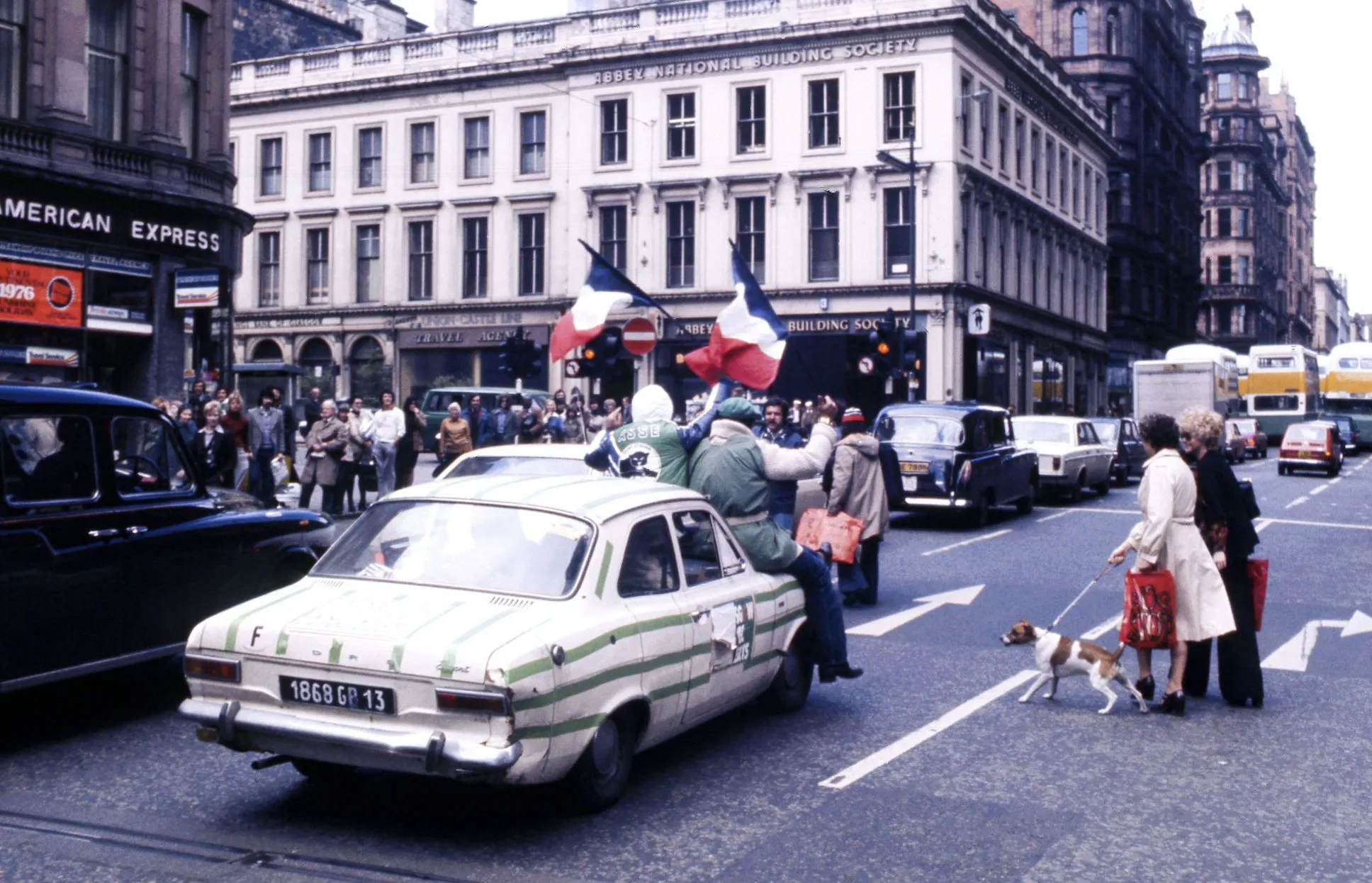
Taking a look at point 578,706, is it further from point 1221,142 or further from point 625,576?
point 1221,142

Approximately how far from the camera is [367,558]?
6.49 meters

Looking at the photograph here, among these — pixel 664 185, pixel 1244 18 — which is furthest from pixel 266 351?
pixel 1244 18

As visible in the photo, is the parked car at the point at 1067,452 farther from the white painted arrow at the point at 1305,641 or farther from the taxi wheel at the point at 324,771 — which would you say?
the taxi wheel at the point at 324,771

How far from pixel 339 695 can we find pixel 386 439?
1580 centimetres

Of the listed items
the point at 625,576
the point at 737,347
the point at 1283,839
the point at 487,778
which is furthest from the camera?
the point at 737,347

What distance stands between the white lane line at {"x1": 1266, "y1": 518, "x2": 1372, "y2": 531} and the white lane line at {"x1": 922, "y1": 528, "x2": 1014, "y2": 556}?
483cm

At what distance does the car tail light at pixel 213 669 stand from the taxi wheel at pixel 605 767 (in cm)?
145

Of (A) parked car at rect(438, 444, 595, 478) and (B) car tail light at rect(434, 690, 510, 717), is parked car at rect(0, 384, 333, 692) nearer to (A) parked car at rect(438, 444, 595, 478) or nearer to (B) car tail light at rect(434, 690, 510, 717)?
(B) car tail light at rect(434, 690, 510, 717)

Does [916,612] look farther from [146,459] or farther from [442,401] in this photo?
[442,401]

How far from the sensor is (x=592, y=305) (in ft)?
45.4

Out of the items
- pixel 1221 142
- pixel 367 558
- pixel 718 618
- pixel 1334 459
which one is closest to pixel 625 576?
pixel 718 618

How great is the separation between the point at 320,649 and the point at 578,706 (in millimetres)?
1052

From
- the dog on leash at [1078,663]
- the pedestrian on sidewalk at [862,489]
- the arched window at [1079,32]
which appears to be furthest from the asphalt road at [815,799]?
the arched window at [1079,32]

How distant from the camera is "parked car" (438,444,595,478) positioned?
38.0 ft
